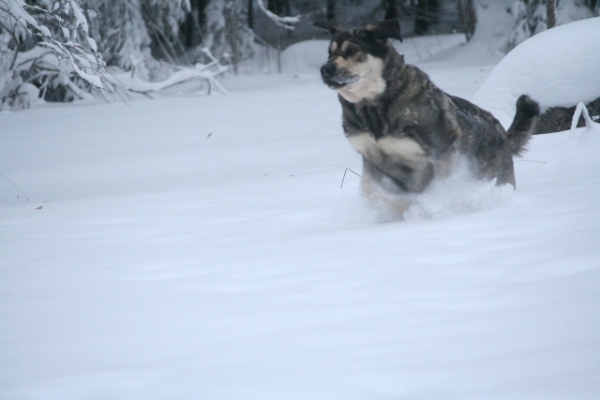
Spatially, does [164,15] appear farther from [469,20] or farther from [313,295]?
[313,295]

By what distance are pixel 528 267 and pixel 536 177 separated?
9.93 ft

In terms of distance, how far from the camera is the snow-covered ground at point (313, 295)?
66.3 inches

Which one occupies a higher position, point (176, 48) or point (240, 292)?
point (240, 292)

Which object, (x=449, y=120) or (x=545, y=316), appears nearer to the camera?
(x=545, y=316)

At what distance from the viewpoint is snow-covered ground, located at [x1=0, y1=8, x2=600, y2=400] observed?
168 centimetres

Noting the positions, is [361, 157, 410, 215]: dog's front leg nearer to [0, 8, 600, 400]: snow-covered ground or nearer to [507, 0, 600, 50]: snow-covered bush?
[0, 8, 600, 400]: snow-covered ground

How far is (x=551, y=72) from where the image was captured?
7547 mm

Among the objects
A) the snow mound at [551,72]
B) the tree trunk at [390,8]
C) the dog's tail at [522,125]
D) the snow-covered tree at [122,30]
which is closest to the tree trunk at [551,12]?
Result: the snow mound at [551,72]

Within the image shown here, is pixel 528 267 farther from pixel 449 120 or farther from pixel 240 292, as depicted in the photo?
pixel 449 120

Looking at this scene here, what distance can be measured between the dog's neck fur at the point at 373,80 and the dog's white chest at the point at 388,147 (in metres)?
0.28

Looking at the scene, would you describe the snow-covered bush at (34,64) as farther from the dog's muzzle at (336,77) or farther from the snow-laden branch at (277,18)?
the dog's muzzle at (336,77)

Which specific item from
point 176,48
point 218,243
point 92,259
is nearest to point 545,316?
point 218,243

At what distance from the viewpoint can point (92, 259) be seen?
3.37m

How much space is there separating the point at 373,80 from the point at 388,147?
0.50 meters
